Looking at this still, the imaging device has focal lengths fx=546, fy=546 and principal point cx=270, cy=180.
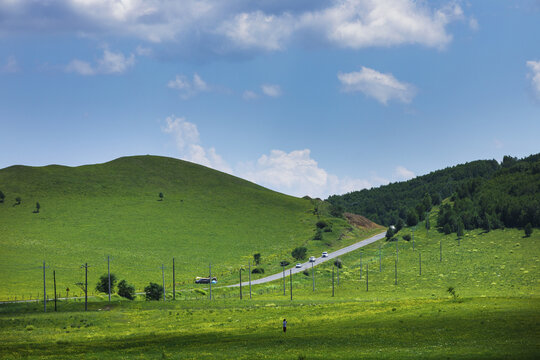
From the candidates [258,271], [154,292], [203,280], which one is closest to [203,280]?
[203,280]

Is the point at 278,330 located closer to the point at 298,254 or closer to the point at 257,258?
the point at 257,258

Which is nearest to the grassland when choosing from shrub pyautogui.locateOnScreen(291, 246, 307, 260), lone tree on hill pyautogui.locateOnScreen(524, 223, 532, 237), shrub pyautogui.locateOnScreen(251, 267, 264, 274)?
shrub pyautogui.locateOnScreen(251, 267, 264, 274)

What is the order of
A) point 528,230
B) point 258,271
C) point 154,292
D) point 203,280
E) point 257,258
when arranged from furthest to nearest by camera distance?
point 528,230, point 257,258, point 258,271, point 203,280, point 154,292

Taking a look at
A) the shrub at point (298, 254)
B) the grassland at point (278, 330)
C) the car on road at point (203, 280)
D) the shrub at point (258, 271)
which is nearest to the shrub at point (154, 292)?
the grassland at point (278, 330)

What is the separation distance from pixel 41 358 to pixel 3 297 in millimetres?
81282

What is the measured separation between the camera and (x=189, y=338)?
5744cm

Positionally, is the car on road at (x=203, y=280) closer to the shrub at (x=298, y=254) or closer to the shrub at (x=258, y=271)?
the shrub at (x=258, y=271)

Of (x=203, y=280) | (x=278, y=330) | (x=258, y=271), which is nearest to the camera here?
(x=278, y=330)

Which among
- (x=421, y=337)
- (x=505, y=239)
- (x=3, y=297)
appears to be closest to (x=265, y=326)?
(x=421, y=337)

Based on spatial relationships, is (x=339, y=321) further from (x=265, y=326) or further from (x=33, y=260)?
(x=33, y=260)

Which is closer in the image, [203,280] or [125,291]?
[125,291]

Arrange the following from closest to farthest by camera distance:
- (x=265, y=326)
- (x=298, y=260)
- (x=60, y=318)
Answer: (x=265, y=326) < (x=60, y=318) < (x=298, y=260)

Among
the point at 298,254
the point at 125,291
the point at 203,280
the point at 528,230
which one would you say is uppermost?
the point at 528,230

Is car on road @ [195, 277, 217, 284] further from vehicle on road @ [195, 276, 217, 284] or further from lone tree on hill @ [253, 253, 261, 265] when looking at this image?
lone tree on hill @ [253, 253, 261, 265]
